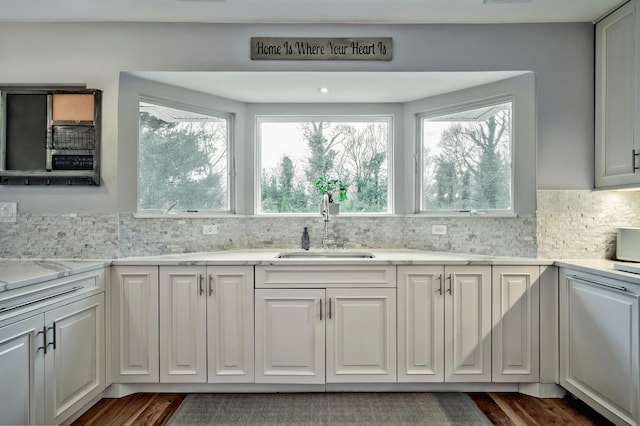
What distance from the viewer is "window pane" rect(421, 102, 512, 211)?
9.37 feet

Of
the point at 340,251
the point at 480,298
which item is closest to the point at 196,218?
the point at 340,251

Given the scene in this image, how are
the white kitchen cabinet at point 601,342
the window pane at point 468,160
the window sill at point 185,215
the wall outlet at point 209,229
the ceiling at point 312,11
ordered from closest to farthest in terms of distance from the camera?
the white kitchen cabinet at point 601,342 → the ceiling at point 312,11 → the window sill at point 185,215 → the window pane at point 468,160 → the wall outlet at point 209,229

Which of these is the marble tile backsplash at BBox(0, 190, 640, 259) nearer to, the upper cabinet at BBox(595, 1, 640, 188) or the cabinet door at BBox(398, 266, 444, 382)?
the upper cabinet at BBox(595, 1, 640, 188)

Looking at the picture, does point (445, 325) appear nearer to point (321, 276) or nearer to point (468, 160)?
point (321, 276)

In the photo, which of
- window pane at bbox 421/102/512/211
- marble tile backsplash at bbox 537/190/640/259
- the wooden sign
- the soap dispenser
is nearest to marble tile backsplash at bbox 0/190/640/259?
marble tile backsplash at bbox 537/190/640/259

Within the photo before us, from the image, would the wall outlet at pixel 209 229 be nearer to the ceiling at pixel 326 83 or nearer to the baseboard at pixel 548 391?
the ceiling at pixel 326 83

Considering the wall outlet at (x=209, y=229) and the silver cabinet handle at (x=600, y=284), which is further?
the wall outlet at (x=209, y=229)

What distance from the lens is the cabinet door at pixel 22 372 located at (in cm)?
169

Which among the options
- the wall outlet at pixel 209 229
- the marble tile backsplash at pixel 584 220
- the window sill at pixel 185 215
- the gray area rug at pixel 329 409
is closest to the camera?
the gray area rug at pixel 329 409

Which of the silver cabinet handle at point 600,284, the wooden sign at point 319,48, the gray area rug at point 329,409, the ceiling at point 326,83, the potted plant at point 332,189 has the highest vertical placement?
the wooden sign at point 319,48

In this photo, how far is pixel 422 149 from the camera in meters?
3.20

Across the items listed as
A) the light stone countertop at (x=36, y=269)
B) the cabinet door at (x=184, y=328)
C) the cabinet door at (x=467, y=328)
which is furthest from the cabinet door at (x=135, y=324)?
the cabinet door at (x=467, y=328)

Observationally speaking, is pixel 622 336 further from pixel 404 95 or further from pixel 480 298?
pixel 404 95

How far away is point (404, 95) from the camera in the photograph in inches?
121
